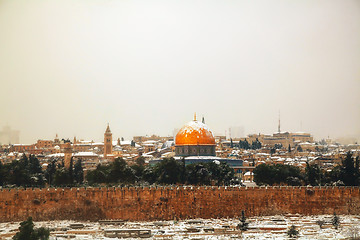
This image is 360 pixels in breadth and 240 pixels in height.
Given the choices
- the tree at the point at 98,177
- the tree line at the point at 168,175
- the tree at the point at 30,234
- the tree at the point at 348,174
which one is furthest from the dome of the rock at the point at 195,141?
the tree at the point at 30,234

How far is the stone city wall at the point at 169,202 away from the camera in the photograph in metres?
42.1

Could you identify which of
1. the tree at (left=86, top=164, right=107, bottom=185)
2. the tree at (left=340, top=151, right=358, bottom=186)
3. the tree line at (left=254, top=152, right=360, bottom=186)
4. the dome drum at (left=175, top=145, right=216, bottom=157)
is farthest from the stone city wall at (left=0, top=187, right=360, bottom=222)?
the dome drum at (left=175, top=145, right=216, bottom=157)

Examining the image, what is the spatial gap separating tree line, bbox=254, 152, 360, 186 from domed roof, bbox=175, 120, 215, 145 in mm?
13041

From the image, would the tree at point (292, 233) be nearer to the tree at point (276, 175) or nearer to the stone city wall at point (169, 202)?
the stone city wall at point (169, 202)

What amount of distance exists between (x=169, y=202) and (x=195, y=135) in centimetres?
2832

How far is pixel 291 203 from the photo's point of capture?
143 feet

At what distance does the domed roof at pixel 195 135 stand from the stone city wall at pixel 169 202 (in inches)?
1075

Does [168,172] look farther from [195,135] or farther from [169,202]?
[195,135]

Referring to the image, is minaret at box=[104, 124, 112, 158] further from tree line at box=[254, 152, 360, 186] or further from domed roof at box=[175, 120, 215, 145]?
tree line at box=[254, 152, 360, 186]

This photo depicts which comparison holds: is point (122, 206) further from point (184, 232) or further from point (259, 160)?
point (259, 160)

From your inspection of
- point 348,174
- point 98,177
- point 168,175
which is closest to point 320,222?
point 348,174

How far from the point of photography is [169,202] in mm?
42719

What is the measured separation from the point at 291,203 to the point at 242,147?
96280 millimetres

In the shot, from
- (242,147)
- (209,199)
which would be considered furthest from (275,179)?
(242,147)
